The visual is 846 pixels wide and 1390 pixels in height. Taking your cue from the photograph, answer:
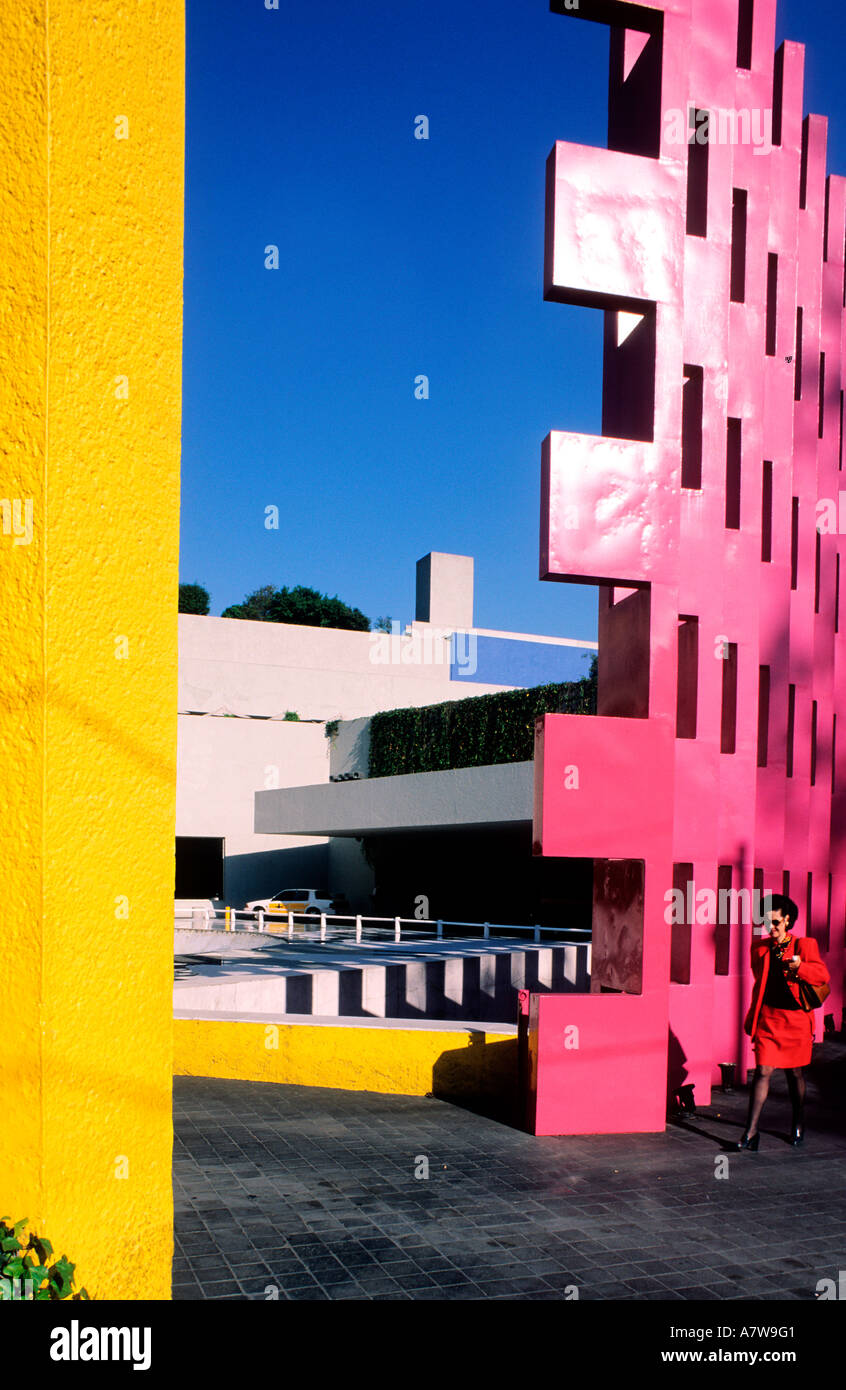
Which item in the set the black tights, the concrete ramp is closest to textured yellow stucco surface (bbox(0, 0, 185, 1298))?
the black tights

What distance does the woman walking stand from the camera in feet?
25.1

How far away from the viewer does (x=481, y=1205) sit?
6422mm

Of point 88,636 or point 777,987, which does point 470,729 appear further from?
point 88,636

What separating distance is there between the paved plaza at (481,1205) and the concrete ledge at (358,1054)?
0.29 m

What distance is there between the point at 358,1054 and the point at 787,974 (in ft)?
11.9

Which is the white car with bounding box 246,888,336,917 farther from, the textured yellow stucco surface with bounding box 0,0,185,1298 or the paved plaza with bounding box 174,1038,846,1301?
the textured yellow stucco surface with bounding box 0,0,185,1298

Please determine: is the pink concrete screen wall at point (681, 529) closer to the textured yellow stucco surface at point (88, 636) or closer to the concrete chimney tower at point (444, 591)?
the textured yellow stucco surface at point (88, 636)

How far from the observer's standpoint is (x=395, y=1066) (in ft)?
30.3

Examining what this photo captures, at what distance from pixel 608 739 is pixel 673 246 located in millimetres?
3905

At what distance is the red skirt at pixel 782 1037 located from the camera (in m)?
7.65

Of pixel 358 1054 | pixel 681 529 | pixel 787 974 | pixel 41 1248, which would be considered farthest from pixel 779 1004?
pixel 41 1248

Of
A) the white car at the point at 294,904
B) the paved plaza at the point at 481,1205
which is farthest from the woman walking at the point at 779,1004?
the white car at the point at 294,904

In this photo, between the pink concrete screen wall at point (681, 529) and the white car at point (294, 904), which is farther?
the white car at point (294, 904)
